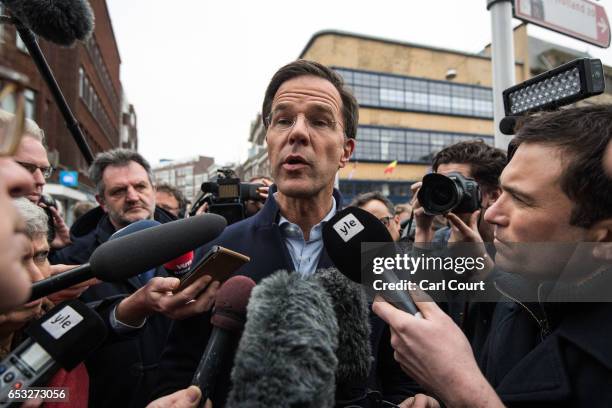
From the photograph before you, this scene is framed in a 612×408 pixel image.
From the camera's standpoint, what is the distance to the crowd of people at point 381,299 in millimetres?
978

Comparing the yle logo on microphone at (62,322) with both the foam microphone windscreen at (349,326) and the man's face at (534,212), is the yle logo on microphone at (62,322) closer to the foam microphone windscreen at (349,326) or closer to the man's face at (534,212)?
the foam microphone windscreen at (349,326)

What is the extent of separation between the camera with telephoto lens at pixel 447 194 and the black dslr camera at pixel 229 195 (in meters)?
1.11

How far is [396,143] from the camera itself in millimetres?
25906

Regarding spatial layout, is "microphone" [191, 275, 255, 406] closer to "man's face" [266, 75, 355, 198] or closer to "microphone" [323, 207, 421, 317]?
"microphone" [323, 207, 421, 317]

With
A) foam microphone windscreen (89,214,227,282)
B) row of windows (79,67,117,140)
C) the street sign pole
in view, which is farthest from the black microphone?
row of windows (79,67,117,140)

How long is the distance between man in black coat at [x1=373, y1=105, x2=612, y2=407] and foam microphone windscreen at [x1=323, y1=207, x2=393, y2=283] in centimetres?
13

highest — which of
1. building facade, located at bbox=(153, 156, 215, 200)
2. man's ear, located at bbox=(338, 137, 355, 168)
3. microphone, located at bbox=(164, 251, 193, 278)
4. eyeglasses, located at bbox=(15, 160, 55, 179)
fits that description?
building facade, located at bbox=(153, 156, 215, 200)

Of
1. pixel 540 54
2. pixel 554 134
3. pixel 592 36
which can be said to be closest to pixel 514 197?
pixel 554 134

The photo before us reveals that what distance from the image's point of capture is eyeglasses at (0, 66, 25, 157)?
0.56 metres

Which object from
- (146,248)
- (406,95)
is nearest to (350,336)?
(146,248)

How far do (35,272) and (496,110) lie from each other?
2836 mm

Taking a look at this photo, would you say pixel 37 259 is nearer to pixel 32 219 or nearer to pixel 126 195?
pixel 32 219

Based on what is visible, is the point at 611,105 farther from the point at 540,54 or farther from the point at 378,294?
the point at 540,54

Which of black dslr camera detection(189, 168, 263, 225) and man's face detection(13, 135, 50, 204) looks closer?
man's face detection(13, 135, 50, 204)
